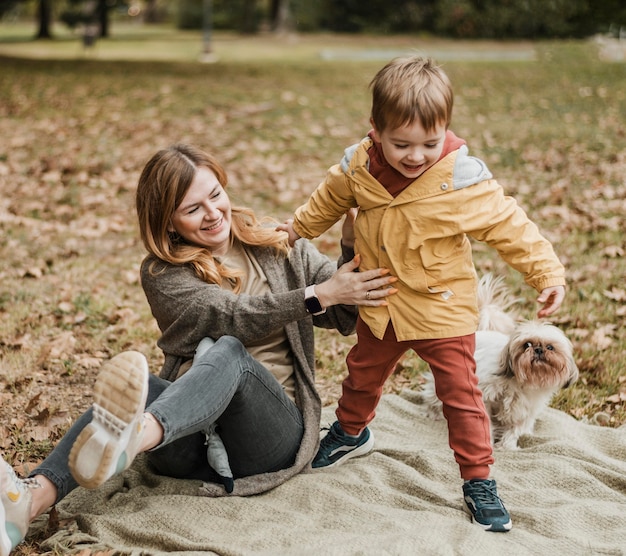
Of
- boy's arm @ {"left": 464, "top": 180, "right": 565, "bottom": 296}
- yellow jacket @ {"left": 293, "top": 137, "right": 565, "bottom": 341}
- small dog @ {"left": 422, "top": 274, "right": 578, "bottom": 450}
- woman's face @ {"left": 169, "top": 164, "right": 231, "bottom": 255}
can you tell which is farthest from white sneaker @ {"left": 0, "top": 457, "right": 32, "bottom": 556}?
small dog @ {"left": 422, "top": 274, "right": 578, "bottom": 450}

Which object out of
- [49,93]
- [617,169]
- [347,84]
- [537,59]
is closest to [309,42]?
[537,59]

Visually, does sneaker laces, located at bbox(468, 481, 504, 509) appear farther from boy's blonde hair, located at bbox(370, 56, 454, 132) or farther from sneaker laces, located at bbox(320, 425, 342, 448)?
boy's blonde hair, located at bbox(370, 56, 454, 132)

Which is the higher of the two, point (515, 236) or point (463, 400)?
point (515, 236)

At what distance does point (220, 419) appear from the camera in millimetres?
2936

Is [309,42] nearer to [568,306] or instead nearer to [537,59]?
[537,59]

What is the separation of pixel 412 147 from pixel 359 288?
0.58m

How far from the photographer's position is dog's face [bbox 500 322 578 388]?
3.36 metres

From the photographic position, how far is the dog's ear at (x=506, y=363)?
3521 millimetres

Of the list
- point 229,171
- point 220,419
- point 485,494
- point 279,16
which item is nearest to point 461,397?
point 485,494

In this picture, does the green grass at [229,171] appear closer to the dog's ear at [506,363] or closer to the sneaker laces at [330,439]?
the dog's ear at [506,363]

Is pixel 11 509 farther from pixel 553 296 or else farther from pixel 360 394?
pixel 553 296

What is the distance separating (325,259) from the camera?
3424mm

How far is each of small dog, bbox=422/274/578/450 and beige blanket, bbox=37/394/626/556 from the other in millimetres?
179

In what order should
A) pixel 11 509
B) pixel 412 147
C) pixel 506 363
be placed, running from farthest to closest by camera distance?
1. pixel 506 363
2. pixel 412 147
3. pixel 11 509
